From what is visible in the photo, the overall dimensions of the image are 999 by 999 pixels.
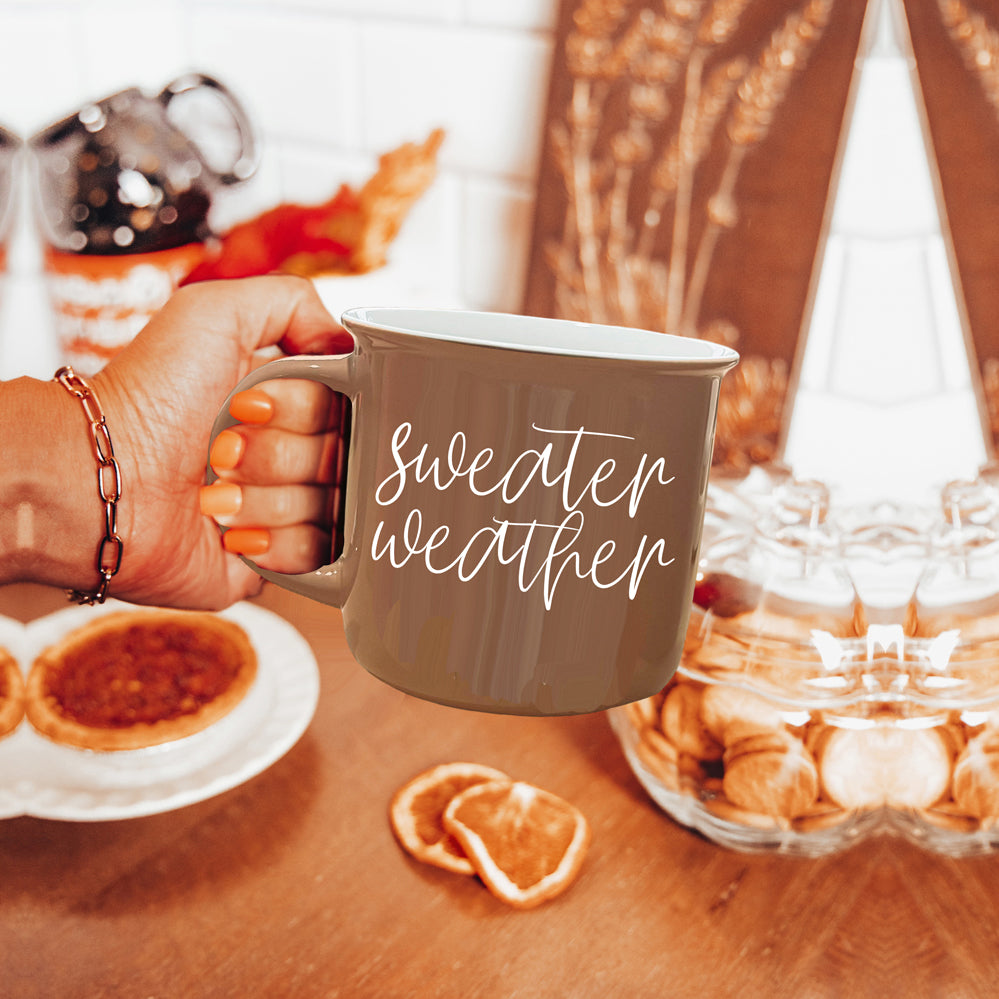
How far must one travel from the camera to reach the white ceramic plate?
50 centimetres

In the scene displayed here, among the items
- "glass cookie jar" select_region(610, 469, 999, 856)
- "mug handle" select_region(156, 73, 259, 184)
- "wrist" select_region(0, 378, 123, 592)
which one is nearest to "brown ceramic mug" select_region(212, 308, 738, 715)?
"glass cookie jar" select_region(610, 469, 999, 856)

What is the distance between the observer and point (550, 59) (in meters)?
1.04

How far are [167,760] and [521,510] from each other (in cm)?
33

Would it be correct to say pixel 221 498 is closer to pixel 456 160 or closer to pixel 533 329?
pixel 533 329

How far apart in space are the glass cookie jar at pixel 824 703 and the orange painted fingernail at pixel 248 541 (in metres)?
0.22

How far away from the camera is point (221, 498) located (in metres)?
0.49

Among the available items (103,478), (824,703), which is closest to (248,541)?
(103,478)

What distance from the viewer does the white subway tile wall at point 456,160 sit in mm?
921

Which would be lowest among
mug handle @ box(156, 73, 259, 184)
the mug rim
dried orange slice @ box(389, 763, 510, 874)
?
dried orange slice @ box(389, 763, 510, 874)

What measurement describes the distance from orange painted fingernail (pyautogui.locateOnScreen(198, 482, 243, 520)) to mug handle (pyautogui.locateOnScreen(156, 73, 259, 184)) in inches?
28.7

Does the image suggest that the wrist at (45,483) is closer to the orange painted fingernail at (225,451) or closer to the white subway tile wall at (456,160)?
the orange painted fingernail at (225,451)

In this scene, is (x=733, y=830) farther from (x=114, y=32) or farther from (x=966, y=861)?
(x=114, y=32)

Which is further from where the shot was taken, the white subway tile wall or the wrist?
the white subway tile wall

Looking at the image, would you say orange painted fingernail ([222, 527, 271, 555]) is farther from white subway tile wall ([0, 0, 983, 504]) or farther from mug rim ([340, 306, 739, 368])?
white subway tile wall ([0, 0, 983, 504])
